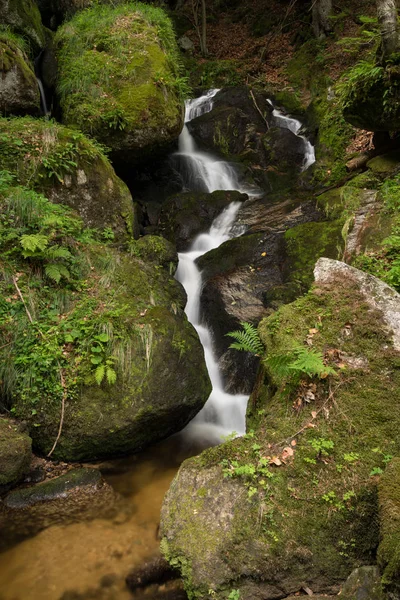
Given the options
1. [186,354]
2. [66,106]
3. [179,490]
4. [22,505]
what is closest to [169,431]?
[186,354]

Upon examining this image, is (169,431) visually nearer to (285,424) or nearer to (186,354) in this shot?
(186,354)

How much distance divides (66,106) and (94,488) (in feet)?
25.7

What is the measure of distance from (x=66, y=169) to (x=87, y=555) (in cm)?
569

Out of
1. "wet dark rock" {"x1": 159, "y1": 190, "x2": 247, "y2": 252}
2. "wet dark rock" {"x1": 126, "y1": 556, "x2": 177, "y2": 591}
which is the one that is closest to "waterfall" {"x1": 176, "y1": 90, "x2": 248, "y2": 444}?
"wet dark rock" {"x1": 159, "y1": 190, "x2": 247, "y2": 252}

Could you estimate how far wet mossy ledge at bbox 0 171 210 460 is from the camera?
503cm

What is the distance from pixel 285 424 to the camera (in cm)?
352

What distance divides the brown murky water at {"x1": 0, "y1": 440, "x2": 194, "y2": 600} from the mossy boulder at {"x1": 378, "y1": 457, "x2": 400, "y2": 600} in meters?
2.24

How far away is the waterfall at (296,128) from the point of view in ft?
39.1

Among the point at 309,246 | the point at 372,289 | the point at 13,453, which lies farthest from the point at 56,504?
the point at 309,246

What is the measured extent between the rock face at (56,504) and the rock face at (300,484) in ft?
5.54

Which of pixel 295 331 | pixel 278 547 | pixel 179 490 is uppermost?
pixel 295 331

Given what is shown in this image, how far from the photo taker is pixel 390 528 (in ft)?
8.34

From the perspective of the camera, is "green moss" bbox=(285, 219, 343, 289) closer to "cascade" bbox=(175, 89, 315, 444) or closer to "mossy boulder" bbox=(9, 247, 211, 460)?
"cascade" bbox=(175, 89, 315, 444)

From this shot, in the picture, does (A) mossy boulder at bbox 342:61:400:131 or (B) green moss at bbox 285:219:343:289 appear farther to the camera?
(B) green moss at bbox 285:219:343:289
